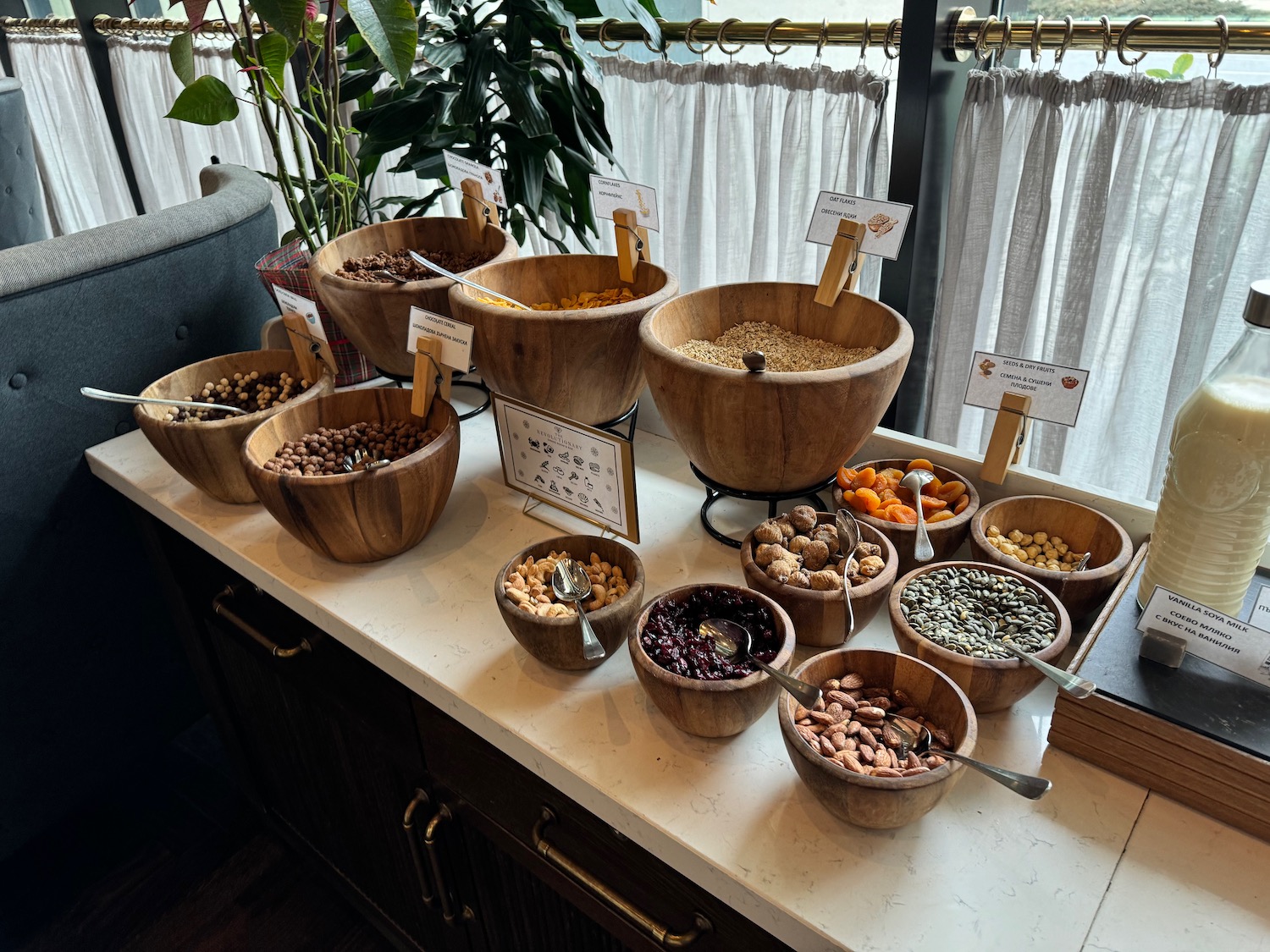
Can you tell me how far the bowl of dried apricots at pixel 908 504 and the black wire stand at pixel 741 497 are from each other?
0.03 m

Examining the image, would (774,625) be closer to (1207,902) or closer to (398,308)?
(1207,902)

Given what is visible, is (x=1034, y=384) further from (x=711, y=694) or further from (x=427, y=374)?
(x=427, y=374)

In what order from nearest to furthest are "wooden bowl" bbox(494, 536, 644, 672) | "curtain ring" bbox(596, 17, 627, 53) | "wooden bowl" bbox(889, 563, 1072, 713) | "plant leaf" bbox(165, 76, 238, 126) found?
"wooden bowl" bbox(889, 563, 1072, 713) → "wooden bowl" bbox(494, 536, 644, 672) → "plant leaf" bbox(165, 76, 238, 126) → "curtain ring" bbox(596, 17, 627, 53)

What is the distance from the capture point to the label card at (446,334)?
1.12m

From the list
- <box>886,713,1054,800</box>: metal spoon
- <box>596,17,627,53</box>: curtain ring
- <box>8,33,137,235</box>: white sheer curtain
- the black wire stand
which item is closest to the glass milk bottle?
<box>886,713,1054,800</box>: metal spoon

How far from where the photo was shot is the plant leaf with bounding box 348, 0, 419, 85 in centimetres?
110

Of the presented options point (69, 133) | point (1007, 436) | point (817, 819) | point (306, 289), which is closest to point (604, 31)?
point (306, 289)

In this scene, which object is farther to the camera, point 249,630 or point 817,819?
point 249,630

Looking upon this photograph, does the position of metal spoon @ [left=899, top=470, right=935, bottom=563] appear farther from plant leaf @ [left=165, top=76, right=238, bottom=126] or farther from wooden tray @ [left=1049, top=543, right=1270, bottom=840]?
plant leaf @ [left=165, top=76, right=238, bottom=126]

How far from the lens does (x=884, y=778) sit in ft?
2.26

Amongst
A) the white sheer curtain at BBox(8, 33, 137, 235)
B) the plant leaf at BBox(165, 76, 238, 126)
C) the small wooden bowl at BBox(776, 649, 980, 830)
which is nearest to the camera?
the small wooden bowl at BBox(776, 649, 980, 830)

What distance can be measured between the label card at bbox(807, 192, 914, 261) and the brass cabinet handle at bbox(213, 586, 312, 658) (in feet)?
2.91

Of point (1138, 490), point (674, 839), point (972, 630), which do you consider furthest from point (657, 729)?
point (1138, 490)

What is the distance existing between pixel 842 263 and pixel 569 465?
421mm
